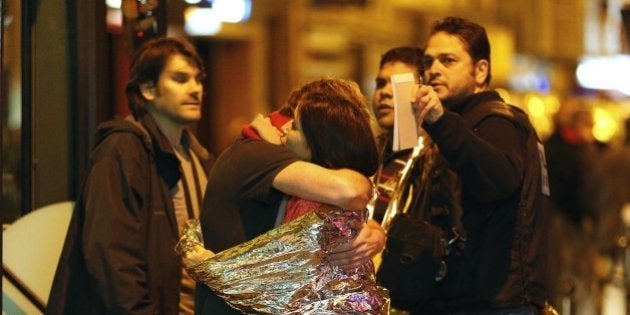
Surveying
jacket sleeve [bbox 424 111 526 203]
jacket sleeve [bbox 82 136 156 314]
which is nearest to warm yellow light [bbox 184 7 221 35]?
jacket sleeve [bbox 82 136 156 314]

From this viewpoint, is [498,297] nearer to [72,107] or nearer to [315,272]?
[315,272]

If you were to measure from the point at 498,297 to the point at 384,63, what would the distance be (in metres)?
1.35

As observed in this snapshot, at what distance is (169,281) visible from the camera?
4863mm

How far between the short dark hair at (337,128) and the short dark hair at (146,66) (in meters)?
1.35

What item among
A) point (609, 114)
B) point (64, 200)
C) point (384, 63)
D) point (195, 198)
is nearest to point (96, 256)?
point (195, 198)

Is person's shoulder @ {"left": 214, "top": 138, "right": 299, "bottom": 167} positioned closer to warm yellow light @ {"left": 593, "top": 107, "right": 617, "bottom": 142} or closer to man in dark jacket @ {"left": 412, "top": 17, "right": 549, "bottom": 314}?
man in dark jacket @ {"left": 412, "top": 17, "right": 549, "bottom": 314}

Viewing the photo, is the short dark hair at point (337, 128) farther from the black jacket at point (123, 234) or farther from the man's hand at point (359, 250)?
the black jacket at point (123, 234)

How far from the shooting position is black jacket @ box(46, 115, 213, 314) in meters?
4.54

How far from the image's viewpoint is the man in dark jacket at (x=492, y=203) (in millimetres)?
4461

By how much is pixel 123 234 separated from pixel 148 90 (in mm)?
823

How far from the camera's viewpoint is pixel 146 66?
518 centimetres

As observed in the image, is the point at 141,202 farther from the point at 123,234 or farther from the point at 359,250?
the point at 359,250

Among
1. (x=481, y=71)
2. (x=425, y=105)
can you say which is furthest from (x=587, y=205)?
(x=425, y=105)

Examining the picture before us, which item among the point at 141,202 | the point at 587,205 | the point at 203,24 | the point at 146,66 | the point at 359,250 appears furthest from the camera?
the point at 203,24
